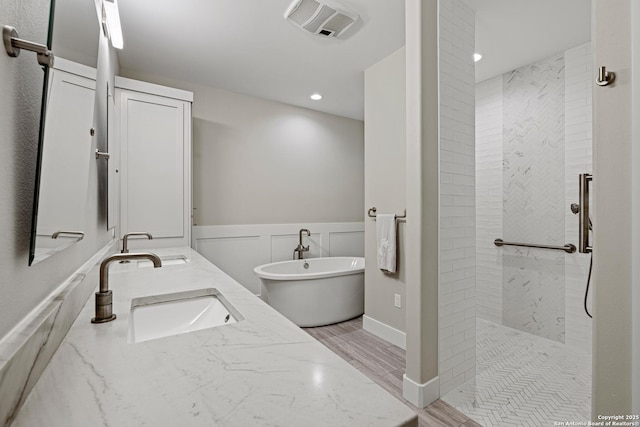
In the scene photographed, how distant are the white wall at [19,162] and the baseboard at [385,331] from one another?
7.80ft

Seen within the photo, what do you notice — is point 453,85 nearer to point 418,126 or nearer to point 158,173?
point 418,126

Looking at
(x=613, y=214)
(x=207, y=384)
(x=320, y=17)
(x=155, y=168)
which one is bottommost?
(x=207, y=384)

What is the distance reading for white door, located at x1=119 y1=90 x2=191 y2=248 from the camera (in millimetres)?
2469

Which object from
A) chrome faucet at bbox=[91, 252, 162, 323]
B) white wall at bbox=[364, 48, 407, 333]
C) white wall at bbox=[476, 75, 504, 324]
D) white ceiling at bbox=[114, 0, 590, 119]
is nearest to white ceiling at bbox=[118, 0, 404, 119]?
white ceiling at bbox=[114, 0, 590, 119]

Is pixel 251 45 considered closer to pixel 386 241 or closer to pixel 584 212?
pixel 386 241

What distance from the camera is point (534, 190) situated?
2.79 meters

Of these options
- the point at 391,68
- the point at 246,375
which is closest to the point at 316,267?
the point at 391,68

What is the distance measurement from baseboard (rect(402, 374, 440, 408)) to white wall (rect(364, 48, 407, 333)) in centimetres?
76

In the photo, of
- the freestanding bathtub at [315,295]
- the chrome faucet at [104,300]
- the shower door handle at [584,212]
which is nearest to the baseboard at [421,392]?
the shower door handle at [584,212]

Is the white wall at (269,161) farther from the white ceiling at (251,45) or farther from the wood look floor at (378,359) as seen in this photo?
the wood look floor at (378,359)

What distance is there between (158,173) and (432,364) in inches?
102

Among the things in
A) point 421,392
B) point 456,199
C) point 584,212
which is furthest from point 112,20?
point 421,392

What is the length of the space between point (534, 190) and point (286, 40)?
2.65m

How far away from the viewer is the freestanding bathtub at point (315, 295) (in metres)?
2.88
